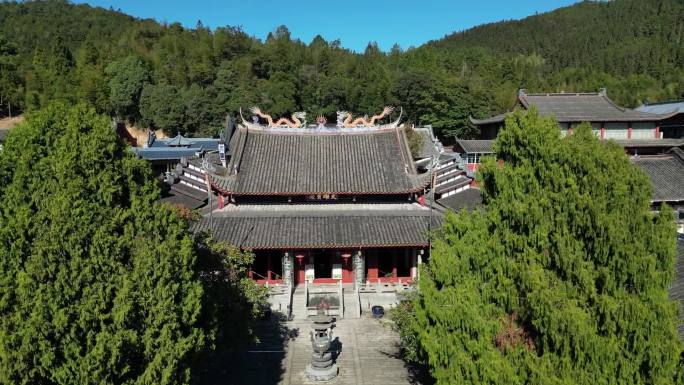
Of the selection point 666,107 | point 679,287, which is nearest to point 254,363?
point 679,287

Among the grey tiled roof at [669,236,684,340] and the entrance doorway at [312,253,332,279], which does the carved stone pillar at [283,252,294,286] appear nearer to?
the entrance doorway at [312,253,332,279]

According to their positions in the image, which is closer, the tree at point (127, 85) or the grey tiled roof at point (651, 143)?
the grey tiled roof at point (651, 143)

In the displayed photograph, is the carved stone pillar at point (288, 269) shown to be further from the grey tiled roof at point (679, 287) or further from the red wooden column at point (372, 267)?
the grey tiled roof at point (679, 287)

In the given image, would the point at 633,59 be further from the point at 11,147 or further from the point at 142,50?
the point at 11,147

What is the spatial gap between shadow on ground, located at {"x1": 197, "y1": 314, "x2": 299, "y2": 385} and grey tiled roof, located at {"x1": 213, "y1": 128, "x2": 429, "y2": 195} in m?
7.27

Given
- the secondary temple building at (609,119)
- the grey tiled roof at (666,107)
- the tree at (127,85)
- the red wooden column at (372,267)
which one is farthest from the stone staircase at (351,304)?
the tree at (127,85)

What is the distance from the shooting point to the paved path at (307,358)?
1487 centimetres

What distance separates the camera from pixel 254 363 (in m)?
15.7

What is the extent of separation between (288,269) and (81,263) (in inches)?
529

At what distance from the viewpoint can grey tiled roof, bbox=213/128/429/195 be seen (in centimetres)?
2262

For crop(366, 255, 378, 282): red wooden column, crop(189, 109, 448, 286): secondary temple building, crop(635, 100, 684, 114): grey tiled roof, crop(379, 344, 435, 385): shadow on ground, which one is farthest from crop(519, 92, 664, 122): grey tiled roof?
crop(379, 344, 435, 385): shadow on ground

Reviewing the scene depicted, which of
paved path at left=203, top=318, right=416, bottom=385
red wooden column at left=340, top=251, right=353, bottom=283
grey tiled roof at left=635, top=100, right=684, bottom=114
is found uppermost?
grey tiled roof at left=635, top=100, right=684, bottom=114

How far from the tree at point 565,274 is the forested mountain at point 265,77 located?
49.8 meters

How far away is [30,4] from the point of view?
136250mm
